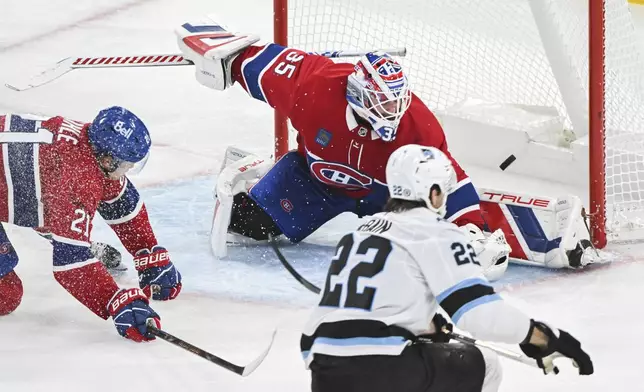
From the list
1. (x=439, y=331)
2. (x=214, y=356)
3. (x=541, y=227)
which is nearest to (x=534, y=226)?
(x=541, y=227)

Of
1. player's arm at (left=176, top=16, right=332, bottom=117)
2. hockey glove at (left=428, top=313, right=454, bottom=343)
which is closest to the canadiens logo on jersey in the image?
Result: player's arm at (left=176, top=16, right=332, bottom=117)

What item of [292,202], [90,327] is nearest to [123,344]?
[90,327]

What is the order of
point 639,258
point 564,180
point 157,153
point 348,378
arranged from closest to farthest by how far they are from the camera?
point 348,378 → point 639,258 → point 564,180 → point 157,153

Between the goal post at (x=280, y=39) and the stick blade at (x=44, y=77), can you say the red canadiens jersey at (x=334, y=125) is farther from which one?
the stick blade at (x=44, y=77)

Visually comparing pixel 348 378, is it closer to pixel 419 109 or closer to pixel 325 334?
pixel 325 334

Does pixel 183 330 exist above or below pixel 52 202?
below

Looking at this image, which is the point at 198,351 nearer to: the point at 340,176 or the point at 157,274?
the point at 157,274

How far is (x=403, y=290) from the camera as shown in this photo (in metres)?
2.58

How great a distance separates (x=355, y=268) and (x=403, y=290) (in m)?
0.10

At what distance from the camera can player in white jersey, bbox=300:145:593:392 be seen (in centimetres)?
256

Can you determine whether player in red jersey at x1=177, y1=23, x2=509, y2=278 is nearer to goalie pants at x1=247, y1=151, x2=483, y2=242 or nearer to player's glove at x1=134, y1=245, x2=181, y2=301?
goalie pants at x1=247, y1=151, x2=483, y2=242

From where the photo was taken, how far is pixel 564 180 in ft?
16.1

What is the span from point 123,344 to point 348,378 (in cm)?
112

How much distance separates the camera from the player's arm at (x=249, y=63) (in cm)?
414
